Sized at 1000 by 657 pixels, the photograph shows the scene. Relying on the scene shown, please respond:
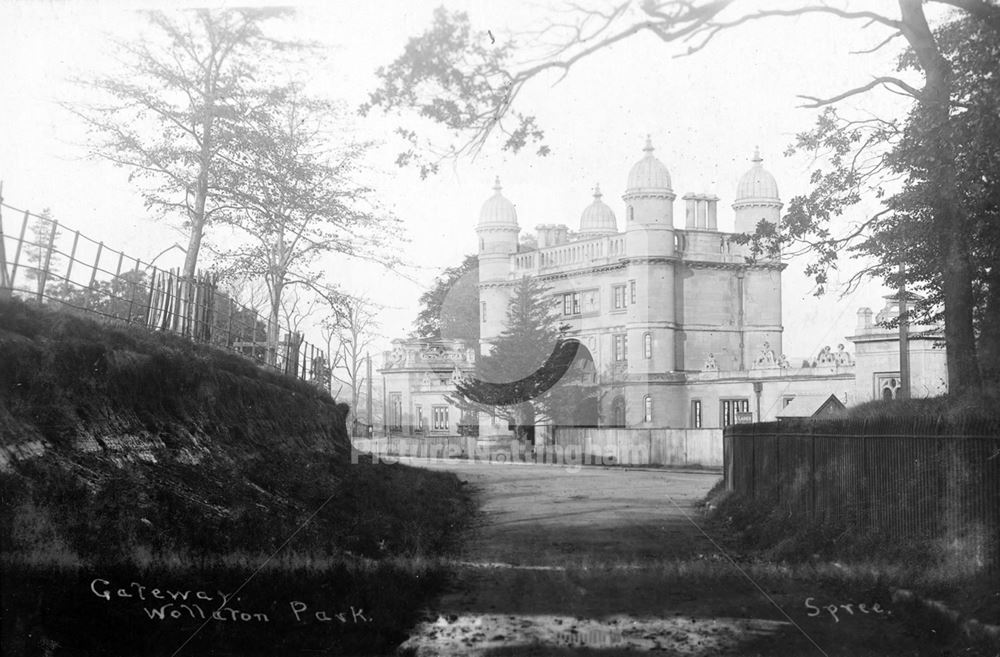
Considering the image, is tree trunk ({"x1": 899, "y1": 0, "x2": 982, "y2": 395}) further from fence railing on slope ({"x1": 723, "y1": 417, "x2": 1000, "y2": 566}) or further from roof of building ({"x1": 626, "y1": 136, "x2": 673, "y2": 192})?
roof of building ({"x1": 626, "y1": 136, "x2": 673, "y2": 192})

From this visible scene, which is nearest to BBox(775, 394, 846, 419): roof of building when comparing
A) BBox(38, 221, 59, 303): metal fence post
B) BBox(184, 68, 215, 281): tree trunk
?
BBox(184, 68, 215, 281): tree trunk

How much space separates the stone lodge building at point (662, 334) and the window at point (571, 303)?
59mm

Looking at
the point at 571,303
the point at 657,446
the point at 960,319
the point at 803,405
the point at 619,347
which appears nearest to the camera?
the point at 960,319

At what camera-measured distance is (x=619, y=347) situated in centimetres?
4381

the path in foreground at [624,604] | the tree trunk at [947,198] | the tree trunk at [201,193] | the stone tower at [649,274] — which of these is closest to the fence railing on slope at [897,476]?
the path in foreground at [624,604]

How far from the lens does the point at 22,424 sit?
9.02m

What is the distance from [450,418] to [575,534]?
29.3m

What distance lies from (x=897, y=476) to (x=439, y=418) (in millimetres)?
36978

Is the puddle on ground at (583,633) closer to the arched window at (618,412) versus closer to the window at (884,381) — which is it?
the window at (884,381)

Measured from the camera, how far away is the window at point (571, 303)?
111ft

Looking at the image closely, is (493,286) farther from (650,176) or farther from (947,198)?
(947,198)

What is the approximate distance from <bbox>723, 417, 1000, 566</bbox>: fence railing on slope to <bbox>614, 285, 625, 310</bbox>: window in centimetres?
2059

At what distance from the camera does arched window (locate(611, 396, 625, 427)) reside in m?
43.2

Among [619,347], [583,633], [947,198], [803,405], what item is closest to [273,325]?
[947,198]
